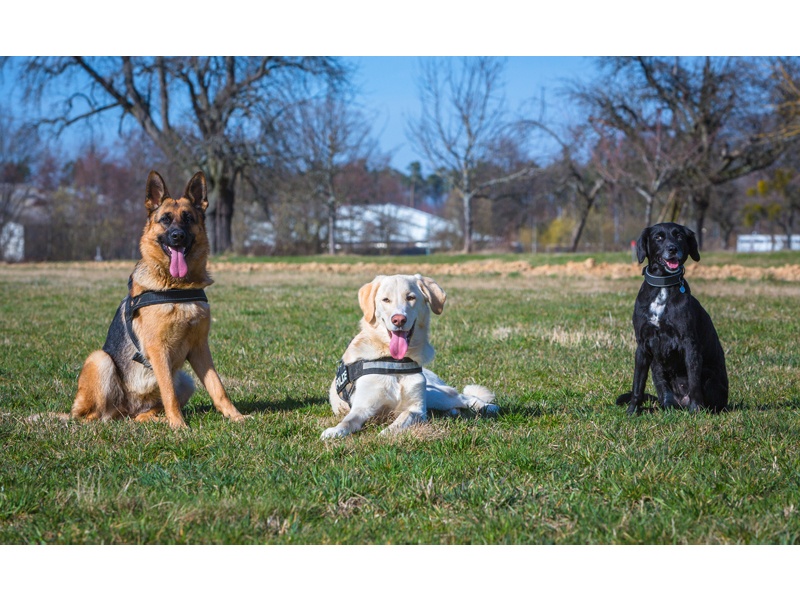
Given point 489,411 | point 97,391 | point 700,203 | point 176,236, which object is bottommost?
point 489,411

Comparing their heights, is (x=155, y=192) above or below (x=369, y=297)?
above

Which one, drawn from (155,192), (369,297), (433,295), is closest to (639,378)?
(433,295)

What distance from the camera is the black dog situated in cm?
558

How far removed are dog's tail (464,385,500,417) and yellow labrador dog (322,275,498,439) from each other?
21.0 inches

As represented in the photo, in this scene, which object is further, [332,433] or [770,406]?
[770,406]

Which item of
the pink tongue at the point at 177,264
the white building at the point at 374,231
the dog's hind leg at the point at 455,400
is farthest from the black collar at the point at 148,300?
the white building at the point at 374,231

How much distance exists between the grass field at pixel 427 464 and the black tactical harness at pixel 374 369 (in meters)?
0.30

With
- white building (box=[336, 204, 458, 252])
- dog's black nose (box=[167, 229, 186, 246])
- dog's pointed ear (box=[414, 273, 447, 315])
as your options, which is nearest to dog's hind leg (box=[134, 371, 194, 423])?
dog's black nose (box=[167, 229, 186, 246])

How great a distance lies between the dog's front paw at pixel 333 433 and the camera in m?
4.92

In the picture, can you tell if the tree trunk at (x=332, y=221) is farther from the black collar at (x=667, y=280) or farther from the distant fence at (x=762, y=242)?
the black collar at (x=667, y=280)

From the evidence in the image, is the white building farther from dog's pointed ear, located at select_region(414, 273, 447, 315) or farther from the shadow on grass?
dog's pointed ear, located at select_region(414, 273, 447, 315)

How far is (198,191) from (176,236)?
54cm

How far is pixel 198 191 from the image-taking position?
6.00 meters

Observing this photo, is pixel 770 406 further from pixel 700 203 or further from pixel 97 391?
pixel 700 203
